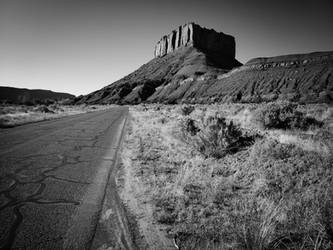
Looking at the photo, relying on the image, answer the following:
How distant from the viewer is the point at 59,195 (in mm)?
3574

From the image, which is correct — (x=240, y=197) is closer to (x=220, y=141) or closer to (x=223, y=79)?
(x=220, y=141)

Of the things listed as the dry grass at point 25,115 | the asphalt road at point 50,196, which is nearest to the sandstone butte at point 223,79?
the asphalt road at point 50,196

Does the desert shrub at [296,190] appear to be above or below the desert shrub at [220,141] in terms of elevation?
below

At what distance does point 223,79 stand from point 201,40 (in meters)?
97.1

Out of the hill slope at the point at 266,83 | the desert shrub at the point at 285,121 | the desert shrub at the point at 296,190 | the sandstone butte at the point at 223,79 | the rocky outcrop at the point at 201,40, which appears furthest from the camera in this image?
the rocky outcrop at the point at 201,40

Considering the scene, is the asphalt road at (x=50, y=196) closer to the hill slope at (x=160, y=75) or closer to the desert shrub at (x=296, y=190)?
the desert shrub at (x=296, y=190)

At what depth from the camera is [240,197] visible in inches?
135

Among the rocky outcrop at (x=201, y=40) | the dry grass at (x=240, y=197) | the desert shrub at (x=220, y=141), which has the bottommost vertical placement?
the dry grass at (x=240, y=197)

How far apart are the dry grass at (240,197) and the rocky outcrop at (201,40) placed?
14850cm

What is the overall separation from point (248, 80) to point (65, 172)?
5925 centimetres

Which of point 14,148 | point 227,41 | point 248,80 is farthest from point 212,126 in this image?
point 227,41

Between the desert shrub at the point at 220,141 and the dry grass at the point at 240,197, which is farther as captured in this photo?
the desert shrub at the point at 220,141

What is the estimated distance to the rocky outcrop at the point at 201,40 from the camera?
472 feet

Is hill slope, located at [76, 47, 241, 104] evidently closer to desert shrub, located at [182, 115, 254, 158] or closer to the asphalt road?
desert shrub, located at [182, 115, 254, 158]
